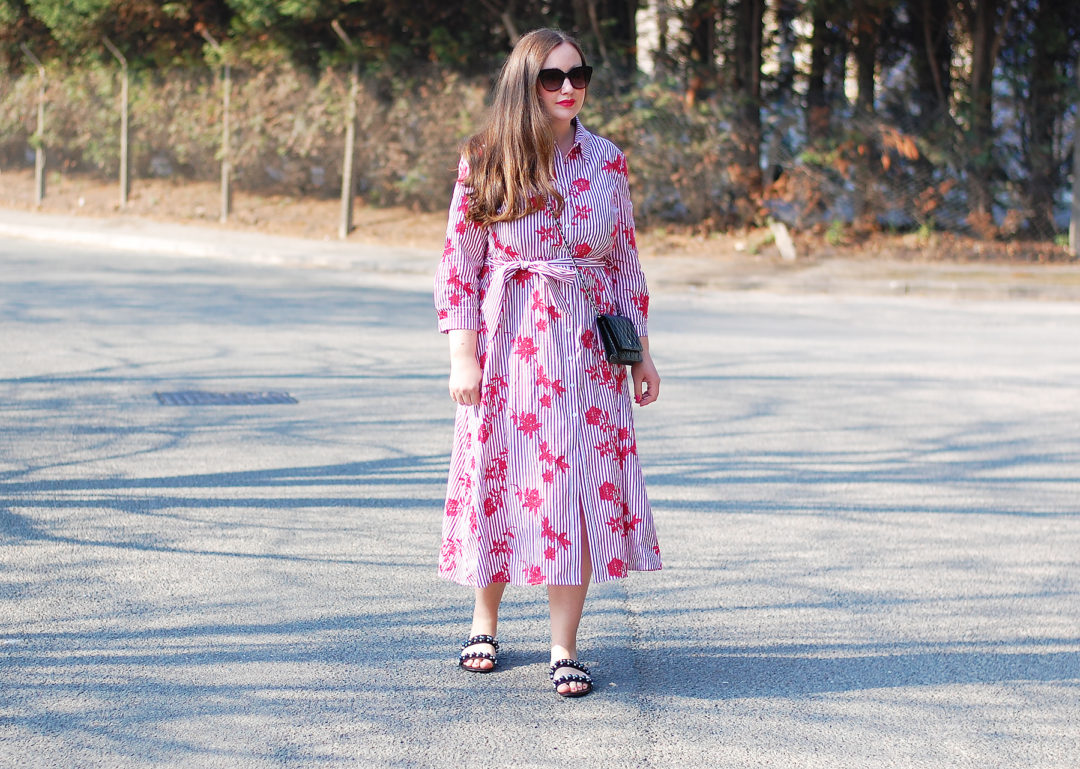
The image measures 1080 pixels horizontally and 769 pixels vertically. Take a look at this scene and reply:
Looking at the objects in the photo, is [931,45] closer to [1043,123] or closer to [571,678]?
[1043,123]

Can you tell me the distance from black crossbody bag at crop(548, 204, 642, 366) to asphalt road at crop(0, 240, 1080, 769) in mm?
920

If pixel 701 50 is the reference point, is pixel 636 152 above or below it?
below

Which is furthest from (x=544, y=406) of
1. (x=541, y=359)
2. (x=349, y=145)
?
(x=349, y=145)

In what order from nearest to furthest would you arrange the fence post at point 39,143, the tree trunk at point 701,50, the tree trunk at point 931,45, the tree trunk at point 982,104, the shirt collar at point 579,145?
the shirt collar at point 579,145
the tree trunk at point 982,104
the tree trunk at point 701,50
the tree trunk at point 931,45
the fence post at point 39,143

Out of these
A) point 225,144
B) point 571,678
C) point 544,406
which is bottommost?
point 571,678

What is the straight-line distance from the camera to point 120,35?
2612cm

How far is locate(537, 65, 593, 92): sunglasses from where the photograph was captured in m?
3.47

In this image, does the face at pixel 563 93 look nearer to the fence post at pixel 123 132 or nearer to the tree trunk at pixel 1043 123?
the tree trunk at pixel 1043 123

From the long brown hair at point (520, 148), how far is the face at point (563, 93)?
0.02m

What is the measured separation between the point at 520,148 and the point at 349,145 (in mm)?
18587

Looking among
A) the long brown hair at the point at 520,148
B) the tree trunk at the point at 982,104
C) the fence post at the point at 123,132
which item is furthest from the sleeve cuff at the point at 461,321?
the fence post at the point at 123,132

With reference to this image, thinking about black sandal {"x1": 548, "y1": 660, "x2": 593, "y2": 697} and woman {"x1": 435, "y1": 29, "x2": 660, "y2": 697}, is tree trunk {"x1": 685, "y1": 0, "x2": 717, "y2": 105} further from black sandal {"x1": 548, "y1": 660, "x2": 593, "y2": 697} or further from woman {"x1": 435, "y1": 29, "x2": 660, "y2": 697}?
black sandal {"x1": 548, "y1": 660, "x2": 593, "y2": 697}

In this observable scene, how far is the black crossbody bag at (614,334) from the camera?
11.5ft

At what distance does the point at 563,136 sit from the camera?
358cm
